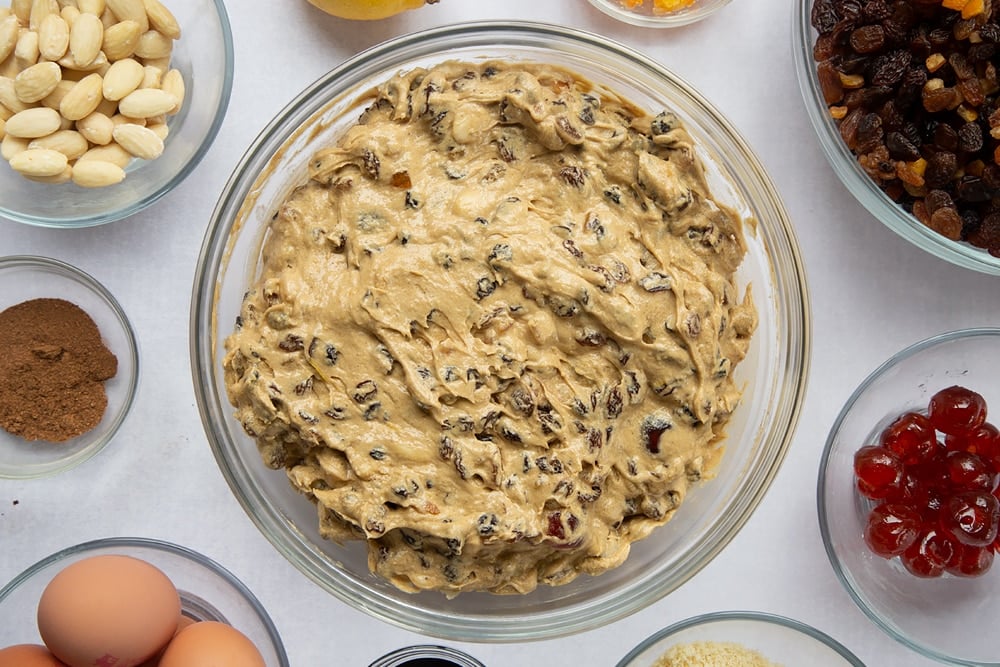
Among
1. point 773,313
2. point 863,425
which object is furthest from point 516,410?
point 863,425

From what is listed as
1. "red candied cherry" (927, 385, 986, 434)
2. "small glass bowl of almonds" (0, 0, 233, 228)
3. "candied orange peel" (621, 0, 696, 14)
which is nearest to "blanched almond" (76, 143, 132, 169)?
"small glass bowl of almonds" (0, 0, 233, 228)

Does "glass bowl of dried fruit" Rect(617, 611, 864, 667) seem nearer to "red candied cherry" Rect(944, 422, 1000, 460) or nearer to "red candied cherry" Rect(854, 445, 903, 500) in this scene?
"red candied cherry" Rect(854, 445, 903, 500)

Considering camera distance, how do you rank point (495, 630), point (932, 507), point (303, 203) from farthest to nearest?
1. point (932, 507)
2. point (495, 630)
3. point (303, 203)

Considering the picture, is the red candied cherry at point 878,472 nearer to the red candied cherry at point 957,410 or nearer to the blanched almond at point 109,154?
the red candied cherry at point 957,410

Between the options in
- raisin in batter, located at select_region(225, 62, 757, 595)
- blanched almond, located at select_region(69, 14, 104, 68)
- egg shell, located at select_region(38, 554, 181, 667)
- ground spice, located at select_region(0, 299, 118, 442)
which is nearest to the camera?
raisin in batter, located at select_region(225, 62, 757, 595)

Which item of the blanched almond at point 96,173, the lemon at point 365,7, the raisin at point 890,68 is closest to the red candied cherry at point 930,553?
the raisin at point 890,68

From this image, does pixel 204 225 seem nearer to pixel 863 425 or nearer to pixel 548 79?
pixel 548 79

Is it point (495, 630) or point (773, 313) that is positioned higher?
point (773, 313)
